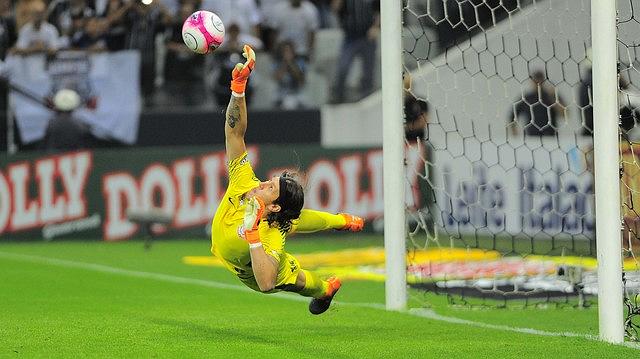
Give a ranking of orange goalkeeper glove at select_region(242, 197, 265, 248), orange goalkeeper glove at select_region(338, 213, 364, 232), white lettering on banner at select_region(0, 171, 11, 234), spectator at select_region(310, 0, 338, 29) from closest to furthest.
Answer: orange goalkeeper glove at select_region(242, 197, 265, 248) < orange goalkeeper glove at select_region(338, 213, 364, 232) < white lettering on banner at select_region(0, 171, 11, 234) < spectator at select_region(310, 0, 338, 29)

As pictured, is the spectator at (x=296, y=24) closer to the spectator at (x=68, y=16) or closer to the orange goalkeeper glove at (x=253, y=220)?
the spectator at (x=68, y=16)

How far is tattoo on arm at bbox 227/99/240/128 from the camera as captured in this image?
948cm

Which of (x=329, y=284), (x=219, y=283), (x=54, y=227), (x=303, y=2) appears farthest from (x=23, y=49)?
(x=329, y=284)

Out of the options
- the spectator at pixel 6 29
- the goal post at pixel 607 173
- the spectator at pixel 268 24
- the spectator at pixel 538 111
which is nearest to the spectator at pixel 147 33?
the spectator at pixel 268 24

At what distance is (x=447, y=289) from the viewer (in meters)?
12.9

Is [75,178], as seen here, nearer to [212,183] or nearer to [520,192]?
[212,183]

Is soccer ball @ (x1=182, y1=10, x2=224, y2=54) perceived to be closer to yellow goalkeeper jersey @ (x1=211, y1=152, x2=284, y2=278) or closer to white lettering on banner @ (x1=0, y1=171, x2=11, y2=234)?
yellow goalkeeper jersey @ (x1=211, y1=152, x2=284, y2=278)

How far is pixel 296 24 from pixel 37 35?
426 centimetres

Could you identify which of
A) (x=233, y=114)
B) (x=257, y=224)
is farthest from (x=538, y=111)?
(x=257, y=224)

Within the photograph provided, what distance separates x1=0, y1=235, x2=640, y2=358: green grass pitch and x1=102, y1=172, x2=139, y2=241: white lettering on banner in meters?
4.06

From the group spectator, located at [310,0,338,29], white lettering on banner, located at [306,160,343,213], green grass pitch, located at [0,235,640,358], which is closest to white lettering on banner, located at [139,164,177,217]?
white lettering on banner, located at [306,160,343,213]

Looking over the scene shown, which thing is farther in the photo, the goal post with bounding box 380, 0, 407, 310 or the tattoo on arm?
the goal post with bounding box 380, 0, 407, 310

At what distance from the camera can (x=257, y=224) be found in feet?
29.3

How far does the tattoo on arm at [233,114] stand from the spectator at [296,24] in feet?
38.5
